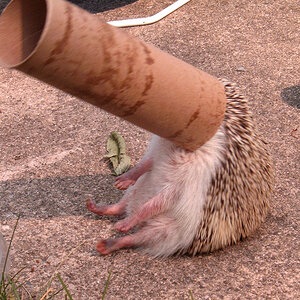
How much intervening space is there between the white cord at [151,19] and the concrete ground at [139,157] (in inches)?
2.8

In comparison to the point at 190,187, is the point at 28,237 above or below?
below

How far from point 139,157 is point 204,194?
1.25 m

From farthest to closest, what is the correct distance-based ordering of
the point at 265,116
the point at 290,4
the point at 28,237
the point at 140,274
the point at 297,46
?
1. the point at 290,4
2. the point at 297,46
3. the point at 265,116
4. the point at 28,237
5. the point at 140,274

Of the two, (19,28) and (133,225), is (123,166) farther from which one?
(19,28)

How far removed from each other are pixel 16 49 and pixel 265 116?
3027 millimetres

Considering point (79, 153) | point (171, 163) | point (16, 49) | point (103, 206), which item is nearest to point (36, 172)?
point (79, 153)

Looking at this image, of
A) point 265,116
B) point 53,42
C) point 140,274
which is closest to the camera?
point 53,42

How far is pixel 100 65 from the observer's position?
247 centimetres

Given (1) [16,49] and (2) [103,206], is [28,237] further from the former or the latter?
(1) [16,49]

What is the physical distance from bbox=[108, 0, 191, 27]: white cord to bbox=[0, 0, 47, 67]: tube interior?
3.89 m

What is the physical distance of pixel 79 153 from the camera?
4578mm

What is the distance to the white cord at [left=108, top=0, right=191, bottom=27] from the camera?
6.53m

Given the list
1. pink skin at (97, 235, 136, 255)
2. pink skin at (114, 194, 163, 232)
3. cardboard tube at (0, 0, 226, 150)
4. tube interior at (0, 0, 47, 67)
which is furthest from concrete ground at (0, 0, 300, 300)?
tube interior at (0, 0, 47, 67)

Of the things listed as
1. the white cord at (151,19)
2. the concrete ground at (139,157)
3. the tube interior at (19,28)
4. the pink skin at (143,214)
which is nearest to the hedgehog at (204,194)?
the pink skin at (143,214)
